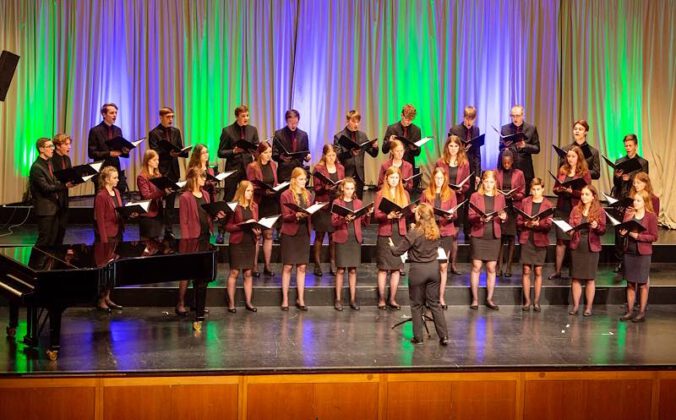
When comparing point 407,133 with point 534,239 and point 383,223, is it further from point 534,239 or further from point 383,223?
point 534,239

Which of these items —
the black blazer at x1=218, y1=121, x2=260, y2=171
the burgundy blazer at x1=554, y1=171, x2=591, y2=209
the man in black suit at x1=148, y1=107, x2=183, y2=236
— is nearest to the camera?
the burgundy blazer at x1=554, y1=171, x2=591, y2=209

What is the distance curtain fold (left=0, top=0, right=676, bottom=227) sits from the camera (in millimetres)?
12461

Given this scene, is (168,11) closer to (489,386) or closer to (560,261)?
(560,261)

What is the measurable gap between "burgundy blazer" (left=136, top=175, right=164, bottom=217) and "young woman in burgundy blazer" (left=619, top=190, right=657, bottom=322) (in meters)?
4.60

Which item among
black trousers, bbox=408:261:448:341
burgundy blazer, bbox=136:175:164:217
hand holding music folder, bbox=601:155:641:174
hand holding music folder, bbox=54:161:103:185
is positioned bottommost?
black trousers, bbox=408:261:448:341

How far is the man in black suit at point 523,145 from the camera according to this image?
10086 mm

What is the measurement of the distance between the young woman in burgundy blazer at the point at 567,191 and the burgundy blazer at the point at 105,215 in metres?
4.56

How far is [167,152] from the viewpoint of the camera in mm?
9891

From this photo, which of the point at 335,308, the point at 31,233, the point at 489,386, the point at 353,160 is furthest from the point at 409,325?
the point at 31,233

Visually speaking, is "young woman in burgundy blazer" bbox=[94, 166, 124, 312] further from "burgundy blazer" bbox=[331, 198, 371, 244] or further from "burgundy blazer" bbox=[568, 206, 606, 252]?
"burgundy blazer" bbox=[568, 206, 606, 252]

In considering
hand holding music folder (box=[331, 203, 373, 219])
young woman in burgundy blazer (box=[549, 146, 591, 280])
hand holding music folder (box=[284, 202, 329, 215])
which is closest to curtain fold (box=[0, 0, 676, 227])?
young woman in burgundy blazer (box=[549, 146, 591, 280])

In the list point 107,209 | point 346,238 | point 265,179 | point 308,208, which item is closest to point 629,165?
point 346,238

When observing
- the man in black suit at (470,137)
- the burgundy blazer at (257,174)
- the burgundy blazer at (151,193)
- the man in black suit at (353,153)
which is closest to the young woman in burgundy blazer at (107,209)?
the burgundy blazer at (151,193)

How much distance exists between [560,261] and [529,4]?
16.3 ft
